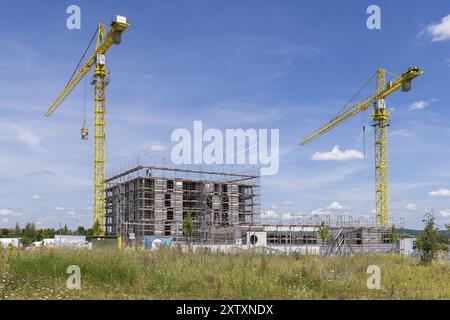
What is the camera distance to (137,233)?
6831 cm

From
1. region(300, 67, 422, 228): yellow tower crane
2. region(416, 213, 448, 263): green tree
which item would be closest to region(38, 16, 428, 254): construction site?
region(300, 67, 422, 228): yellow tower crane

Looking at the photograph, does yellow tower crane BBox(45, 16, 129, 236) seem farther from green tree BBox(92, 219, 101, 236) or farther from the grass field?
the grass field

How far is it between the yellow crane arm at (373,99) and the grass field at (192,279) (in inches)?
2406

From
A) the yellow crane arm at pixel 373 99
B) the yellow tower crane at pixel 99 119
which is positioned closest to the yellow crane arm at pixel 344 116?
the yellow crane arm at pixel 373 99

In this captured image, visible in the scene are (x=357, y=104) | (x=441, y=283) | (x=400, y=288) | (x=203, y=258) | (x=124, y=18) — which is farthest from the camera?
(x=357, y=104)

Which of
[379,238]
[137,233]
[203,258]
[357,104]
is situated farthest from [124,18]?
[203,258]

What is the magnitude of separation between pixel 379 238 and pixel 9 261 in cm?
6422

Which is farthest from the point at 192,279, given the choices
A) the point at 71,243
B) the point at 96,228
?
the point at 96,228

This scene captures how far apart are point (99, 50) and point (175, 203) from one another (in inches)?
934

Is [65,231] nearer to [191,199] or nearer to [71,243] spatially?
[191,199]

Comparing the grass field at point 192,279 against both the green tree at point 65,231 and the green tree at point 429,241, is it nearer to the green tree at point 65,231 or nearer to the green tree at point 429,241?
the green tree at point 429,241

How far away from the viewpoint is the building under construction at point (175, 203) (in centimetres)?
7038
